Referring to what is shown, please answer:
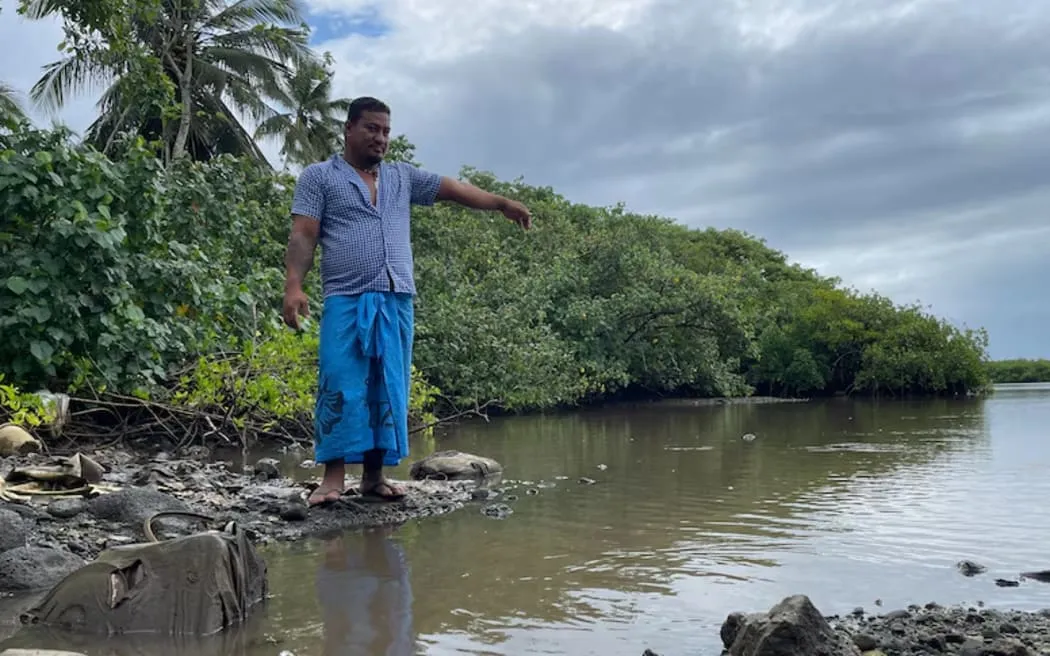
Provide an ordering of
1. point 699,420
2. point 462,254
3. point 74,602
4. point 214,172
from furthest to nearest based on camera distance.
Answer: point 462,254
point 699,420
point 214,172
point 74,602

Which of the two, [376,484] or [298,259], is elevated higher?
[298,259]

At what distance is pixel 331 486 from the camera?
12.9ft

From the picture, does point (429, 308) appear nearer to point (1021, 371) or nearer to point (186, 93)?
point (186, 93)

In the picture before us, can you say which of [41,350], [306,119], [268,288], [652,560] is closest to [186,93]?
[306,119]

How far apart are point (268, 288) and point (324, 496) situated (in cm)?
607

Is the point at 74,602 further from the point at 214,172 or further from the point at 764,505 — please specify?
the point at 214,172

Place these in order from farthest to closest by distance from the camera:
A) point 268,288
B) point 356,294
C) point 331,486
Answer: point 268,288 < point 331,486 < point 356,294

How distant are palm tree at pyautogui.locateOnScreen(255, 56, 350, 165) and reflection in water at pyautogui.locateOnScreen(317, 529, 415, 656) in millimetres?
19259

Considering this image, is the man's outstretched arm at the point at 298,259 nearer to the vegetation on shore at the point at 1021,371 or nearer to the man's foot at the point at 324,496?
the man's foot at the point at 324,496

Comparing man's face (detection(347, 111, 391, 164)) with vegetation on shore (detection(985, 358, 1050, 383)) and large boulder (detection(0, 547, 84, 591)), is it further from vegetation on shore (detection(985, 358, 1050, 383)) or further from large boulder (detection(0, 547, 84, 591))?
vegetation on shore (detection(985, 358, 1050, 383))

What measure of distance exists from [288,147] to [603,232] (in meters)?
8.13

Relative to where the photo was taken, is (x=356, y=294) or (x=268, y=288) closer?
(x=356, y=294)

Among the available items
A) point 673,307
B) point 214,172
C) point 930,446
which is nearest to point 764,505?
point 930,446

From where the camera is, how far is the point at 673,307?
20375 millimetres
